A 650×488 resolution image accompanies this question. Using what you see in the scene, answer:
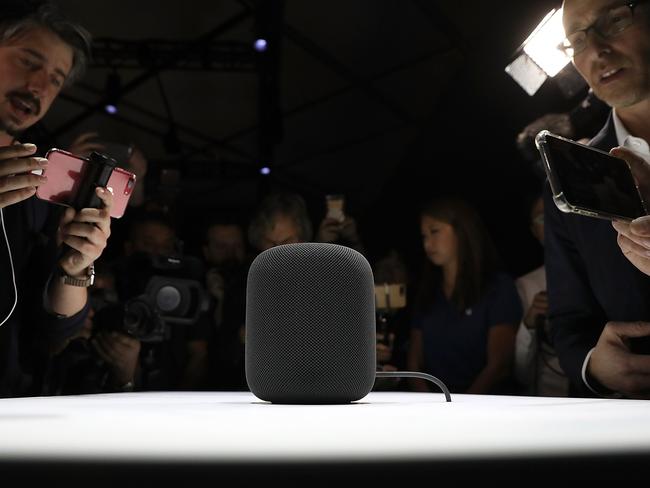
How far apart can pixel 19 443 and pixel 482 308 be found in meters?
1.84

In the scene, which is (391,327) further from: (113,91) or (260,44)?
(113,91)

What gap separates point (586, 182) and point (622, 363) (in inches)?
13.1

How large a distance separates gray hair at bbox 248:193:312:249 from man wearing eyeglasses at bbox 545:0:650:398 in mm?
999

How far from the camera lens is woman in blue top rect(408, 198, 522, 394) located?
6.66ft

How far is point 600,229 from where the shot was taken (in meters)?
1.22

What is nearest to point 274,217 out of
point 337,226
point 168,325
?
point 337,226

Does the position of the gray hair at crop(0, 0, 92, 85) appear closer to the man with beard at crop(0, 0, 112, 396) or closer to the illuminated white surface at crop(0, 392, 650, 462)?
the man with beard at crop(0, 0, 112, 396)

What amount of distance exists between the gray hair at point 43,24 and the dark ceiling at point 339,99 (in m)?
1.00

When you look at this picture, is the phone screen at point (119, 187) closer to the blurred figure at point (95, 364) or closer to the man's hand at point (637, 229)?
the blurred figure at point (95, 364)

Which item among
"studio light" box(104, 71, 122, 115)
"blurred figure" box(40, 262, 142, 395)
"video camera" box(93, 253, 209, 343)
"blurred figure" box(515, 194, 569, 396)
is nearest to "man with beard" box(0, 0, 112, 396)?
"blurred figure" box(40, 262, 142, 395)

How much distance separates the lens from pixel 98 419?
1.71 feet

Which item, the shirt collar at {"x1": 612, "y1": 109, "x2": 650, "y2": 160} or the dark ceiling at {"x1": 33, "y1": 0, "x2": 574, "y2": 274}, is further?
the dark ceiling at {"x1": 33, "y1": 0, "x2": 574, "y2": 274}

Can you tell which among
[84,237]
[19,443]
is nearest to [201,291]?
[84,237]

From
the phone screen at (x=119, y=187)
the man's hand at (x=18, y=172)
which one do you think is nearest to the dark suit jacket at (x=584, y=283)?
the phone screen at (x=119, y=187)
